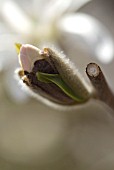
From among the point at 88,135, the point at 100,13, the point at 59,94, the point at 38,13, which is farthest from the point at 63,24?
the point at 59,94

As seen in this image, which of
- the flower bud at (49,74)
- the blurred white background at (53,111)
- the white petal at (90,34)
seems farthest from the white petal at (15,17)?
the flower bud at (49,74)

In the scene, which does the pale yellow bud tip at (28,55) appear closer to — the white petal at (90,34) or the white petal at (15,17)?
the white petal at (90,34)

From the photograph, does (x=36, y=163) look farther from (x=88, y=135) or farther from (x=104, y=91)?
(x=104, y=91)

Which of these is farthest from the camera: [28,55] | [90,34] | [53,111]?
Answer: [53,111]

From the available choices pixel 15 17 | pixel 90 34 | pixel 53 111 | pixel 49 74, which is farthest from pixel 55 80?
pixel 53 111

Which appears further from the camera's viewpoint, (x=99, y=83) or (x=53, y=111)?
(x=53, y=111)

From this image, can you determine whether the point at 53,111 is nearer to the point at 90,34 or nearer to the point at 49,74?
the point at 90,34

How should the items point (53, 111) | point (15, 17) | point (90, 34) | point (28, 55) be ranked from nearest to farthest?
1. point (28, 55)
2. point (90, 34)
3. point (15, 17)
4. point (53, 111)
